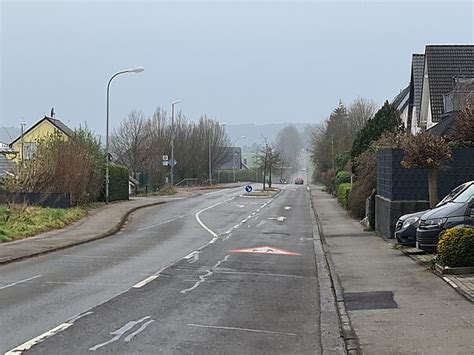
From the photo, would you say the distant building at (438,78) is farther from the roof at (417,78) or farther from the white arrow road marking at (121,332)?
the white arrow road marking at (121,332)

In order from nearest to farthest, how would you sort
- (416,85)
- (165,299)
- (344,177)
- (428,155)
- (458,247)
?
(165,299) < (458,247) < (428,155) < (416,85) < (344,177)

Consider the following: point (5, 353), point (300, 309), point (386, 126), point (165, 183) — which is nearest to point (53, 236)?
point (300, 309)

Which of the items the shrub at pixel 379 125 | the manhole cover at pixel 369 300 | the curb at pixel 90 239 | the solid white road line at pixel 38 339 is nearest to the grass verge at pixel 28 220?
the curb at pixel 90 239

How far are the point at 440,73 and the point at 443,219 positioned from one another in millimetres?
27830

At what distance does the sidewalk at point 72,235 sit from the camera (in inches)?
750

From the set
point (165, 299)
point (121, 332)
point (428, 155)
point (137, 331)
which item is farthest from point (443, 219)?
point (121, 332)

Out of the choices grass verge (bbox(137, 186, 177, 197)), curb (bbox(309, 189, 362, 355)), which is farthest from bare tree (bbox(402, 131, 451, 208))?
grass verge (bbox(137, 186, 177, 197))

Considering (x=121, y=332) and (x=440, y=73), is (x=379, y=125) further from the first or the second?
(x=121, y=332)

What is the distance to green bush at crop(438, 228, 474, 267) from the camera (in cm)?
1347

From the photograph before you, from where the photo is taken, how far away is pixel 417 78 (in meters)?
47.7

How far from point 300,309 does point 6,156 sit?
122 feet

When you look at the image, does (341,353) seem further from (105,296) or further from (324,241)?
(324,241)

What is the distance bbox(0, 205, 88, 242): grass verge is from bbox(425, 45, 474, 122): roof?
20.4 metres

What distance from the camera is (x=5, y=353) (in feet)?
26.0
